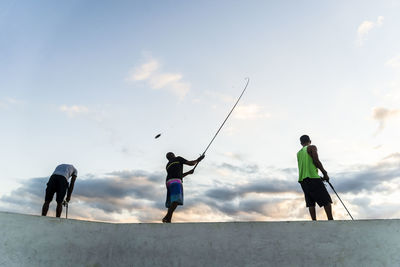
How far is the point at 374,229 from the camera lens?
12.6 feet

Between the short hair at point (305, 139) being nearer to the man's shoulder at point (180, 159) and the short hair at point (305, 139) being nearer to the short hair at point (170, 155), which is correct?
the man's shoulder at point (180, 159)

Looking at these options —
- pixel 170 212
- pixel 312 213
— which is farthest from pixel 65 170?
pixel 312 213

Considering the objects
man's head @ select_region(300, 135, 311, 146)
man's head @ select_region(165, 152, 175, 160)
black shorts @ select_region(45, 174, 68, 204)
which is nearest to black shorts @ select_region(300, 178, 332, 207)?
man's head @ select_region(300, 135, 311, 146)

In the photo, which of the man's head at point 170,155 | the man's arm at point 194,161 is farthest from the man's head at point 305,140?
the man's head at point 170,155

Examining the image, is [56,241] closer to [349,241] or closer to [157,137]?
[157,137]

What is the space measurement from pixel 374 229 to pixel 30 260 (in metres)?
4.29

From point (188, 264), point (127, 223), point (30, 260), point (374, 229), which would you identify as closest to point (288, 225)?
point (374, 229)

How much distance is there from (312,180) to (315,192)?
0.19m

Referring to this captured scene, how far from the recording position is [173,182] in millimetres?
5434

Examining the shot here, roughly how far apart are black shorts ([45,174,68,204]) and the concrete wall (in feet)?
4.60

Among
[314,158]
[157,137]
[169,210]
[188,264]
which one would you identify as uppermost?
[157,137]

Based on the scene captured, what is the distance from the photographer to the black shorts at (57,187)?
557 centimetres

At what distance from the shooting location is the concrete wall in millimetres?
3812

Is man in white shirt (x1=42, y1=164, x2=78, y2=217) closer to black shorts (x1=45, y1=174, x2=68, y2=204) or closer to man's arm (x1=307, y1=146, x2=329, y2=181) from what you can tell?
black shorts (x1=45, y1=174, x2=68, y2=204)
